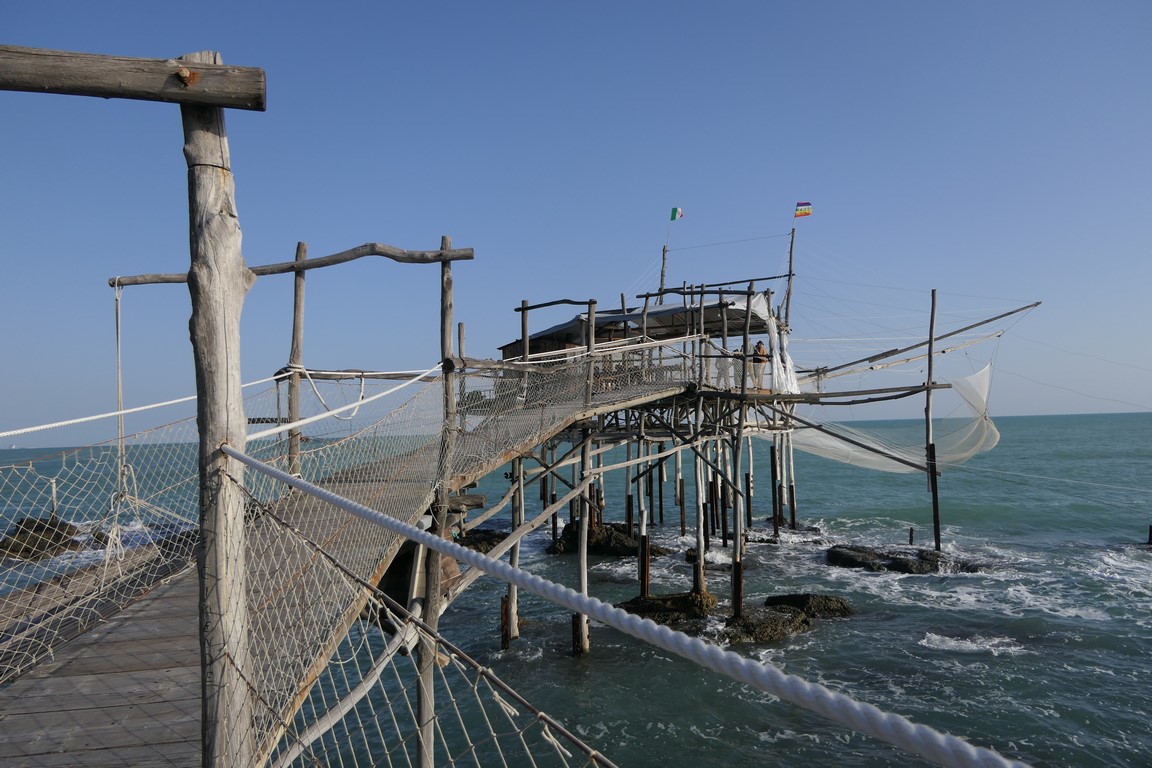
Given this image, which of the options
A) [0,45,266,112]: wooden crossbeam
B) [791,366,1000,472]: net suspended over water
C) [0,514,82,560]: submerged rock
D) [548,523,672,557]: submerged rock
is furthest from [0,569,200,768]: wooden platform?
[548,523,672,557]: submerged rock

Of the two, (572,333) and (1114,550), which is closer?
(572,333)

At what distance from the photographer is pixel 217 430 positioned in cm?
292

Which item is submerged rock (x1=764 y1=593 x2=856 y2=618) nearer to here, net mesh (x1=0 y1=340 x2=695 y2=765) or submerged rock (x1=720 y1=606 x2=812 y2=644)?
submerged rock (x1=720 y1=606 x2=812 y2=644)

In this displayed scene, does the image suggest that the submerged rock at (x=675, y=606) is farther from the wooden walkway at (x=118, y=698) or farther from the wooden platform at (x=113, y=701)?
the wooden platform at (x=113, y=701)

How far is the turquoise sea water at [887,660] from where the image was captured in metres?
8.57

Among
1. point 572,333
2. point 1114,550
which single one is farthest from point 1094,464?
point 572,333

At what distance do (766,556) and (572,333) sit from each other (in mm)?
8337

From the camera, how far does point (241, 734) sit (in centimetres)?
290

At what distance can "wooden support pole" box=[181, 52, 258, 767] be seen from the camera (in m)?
2.85

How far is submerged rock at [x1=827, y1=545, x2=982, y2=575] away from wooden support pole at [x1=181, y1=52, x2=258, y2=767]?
17.7m

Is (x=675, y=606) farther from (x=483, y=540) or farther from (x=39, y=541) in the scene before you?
(x=39, y=541)

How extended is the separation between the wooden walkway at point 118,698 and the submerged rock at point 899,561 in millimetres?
16566

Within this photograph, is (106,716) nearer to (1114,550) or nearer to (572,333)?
(572,333)

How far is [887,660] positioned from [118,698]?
1094 cm
